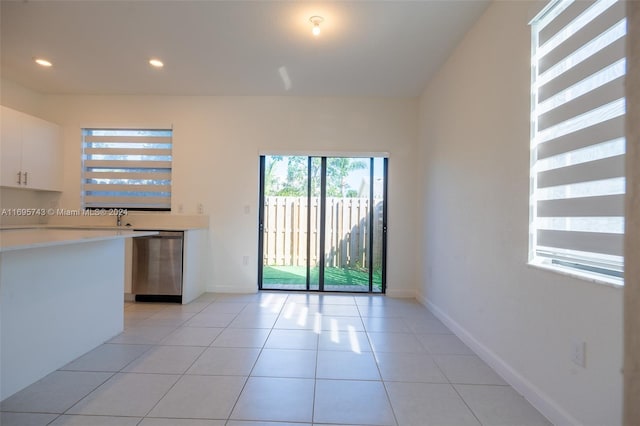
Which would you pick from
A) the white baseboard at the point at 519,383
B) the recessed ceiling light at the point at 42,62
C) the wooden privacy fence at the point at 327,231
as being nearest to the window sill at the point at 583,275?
the white baseboard at the point at 519,383

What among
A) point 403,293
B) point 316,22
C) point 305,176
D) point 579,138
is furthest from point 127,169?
point 579,138

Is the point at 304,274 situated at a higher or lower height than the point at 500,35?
lower

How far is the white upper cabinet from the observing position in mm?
3434

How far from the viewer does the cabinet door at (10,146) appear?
3381 millimetres

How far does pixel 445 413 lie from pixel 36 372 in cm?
239

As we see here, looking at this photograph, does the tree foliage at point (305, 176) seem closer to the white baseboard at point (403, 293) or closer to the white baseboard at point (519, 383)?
the white baseboard at point (403, 293)

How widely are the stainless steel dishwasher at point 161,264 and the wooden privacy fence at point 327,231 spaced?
1156mm

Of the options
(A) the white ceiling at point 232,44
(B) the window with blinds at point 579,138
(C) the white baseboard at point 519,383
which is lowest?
(C) the white baseboard at point 519,383

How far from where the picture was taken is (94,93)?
4.12 meters

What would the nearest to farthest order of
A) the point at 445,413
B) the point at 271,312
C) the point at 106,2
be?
the point at 445,413
the point at 106,2
the point at 271,312

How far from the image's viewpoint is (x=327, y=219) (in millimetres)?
4293

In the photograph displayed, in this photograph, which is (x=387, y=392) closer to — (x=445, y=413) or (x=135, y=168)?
(x=445, y=413)

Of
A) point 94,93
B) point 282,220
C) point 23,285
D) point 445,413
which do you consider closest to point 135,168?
point 94,93

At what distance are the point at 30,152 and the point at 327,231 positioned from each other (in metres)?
3.83
